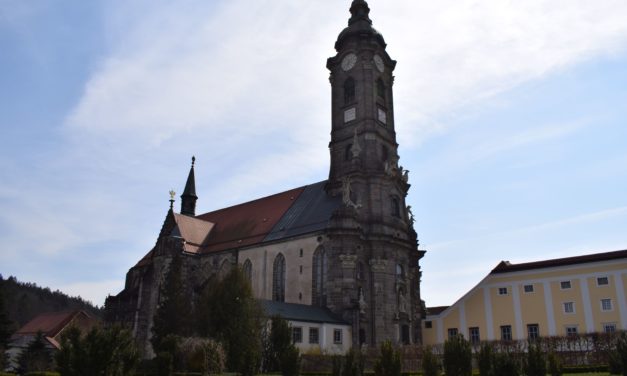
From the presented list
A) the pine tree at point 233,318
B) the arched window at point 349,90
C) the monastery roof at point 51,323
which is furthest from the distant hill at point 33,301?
the pine tree at point 233,318

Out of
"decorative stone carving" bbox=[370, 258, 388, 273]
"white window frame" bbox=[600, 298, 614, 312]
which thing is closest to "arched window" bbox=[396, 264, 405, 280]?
"decorative stone carving" bbox=[370, 258, 388, 273]

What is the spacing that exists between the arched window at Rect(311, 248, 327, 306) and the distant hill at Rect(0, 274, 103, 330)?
64.9 m

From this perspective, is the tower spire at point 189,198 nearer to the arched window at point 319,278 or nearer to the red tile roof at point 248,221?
the red tile roof at point 248,221

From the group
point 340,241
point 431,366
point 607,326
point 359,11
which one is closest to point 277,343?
point 431,366

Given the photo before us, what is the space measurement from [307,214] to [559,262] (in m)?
19.6

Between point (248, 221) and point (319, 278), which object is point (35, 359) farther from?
point (248, 221)

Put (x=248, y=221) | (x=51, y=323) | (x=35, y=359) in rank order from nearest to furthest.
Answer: (x=35, y=359)
(x=248, y=221)
(x=51, y=323)

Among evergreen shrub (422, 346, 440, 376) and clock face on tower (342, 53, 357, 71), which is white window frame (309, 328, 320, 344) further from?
clock face on tower (342, 53, 357, 71)

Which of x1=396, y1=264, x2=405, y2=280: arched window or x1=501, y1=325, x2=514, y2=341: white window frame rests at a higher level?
x1=396, y1=264, x2=405, y2=280: arched window

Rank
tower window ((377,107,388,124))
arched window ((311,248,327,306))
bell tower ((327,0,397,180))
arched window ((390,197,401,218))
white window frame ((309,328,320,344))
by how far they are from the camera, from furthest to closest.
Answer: tower window ((377,107,388,124))
bell tower ((327,0,397,180))
arched window ((390,197,401,218))
arched window ((311,248,327,306))
white window frame ((309,328,320,344))

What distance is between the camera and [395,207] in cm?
4597

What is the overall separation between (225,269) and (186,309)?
12.9 m

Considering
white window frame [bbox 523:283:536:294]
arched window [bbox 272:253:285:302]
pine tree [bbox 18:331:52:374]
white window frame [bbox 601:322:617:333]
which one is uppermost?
arched window [bbox 272:253:285:302]

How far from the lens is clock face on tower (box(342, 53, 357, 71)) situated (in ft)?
160
